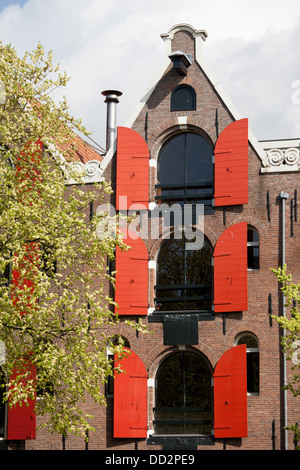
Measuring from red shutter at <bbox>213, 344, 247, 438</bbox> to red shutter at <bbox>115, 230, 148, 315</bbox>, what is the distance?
9.68 feet

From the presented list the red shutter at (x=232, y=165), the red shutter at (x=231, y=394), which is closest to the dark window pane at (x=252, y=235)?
the red shutter at (x=232, y=165)

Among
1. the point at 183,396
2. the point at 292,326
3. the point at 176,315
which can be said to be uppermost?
the point at 176,315

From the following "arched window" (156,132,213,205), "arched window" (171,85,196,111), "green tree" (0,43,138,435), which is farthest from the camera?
"arched window" (171,85,196,111)

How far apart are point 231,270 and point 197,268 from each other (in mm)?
1239

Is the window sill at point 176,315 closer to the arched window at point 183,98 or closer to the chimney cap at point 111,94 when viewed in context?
the arched window at point 183,98

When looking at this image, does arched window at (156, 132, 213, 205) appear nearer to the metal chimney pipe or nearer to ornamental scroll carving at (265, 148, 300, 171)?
ornamental scroll carving at (265, 148, 300, 171)

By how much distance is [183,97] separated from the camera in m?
26.2

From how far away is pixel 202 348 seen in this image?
24531mm

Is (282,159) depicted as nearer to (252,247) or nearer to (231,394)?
(252,247)

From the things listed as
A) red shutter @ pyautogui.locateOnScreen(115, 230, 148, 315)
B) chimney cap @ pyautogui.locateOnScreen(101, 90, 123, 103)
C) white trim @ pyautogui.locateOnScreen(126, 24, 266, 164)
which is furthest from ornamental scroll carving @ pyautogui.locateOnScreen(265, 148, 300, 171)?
chimney cap @ pyautogui.locateOnScreen(101, 90, 123, 103)

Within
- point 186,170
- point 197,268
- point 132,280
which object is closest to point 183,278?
point 197,268

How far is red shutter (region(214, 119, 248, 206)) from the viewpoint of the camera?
25.0 meters
